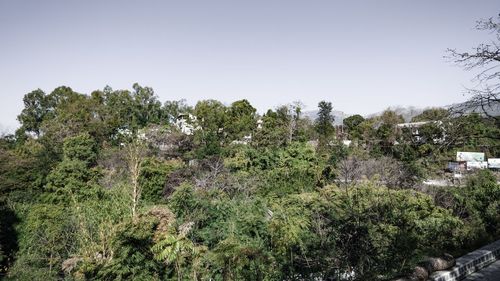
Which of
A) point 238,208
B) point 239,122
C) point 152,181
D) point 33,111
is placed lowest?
point 238,208

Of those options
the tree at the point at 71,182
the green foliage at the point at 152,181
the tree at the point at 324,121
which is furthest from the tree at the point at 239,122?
the tree at the point at 71,182

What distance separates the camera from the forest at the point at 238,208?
725 centimetres

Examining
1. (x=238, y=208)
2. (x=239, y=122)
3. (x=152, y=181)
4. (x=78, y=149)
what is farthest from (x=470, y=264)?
(x=239, y=122)

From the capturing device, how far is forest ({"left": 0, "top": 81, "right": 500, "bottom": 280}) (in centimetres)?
725

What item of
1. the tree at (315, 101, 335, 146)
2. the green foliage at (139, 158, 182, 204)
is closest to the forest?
the green foliage at (139, 158, 182, 204)

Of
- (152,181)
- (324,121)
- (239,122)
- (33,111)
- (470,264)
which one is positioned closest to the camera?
(470,264)

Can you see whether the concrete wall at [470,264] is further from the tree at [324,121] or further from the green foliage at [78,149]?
the tree at [324,121]

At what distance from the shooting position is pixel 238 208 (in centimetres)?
1225

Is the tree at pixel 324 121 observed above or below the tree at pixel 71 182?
above

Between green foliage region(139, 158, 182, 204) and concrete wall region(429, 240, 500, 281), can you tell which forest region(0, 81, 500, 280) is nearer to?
green foliage region(139, 158, 182, 204)

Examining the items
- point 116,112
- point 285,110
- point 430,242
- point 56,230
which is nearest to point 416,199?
point 430,242

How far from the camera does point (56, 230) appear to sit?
13633 millimetres

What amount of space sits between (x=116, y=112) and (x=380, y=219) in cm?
3590

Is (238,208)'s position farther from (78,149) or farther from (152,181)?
(78,149)
